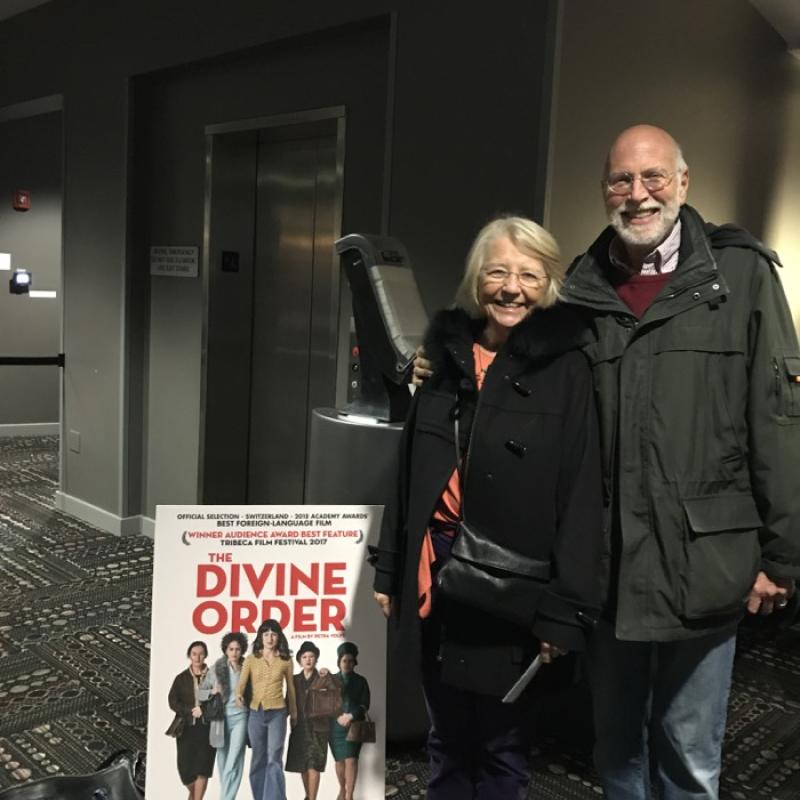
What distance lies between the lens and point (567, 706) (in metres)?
2.59

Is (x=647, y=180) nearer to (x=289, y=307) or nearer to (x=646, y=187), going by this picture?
(x=646, y=187)

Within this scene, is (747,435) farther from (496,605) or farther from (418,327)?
(418,327)

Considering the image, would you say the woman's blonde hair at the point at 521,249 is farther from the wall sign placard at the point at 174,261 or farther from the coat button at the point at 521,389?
the wall sign placard at the point at 174,261

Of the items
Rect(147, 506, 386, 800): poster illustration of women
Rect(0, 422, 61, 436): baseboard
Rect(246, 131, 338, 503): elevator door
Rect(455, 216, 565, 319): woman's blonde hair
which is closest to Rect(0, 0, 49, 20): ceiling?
Rect(246, 131, 338, 503): elevator door

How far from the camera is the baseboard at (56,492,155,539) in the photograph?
456 centimetres

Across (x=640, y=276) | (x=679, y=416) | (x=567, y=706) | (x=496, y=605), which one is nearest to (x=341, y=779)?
(x=496, y=605)

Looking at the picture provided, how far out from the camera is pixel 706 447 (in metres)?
1.55

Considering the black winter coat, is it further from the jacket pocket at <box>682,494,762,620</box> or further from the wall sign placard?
the wall sign placard

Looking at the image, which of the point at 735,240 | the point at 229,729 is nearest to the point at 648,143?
the point at 735,240

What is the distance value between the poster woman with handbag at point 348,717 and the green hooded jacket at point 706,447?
2.16 feet

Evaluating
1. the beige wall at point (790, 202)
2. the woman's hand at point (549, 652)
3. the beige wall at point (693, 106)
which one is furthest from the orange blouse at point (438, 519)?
the beige wall at point (790, 202)

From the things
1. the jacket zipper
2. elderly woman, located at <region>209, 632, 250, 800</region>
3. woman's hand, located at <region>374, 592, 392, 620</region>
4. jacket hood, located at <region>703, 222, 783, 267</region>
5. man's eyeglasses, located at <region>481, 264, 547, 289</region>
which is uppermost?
jacket hood, located at <region>703, 222, 783, 267</region>

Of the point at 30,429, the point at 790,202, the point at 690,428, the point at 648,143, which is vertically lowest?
the point at 30,429

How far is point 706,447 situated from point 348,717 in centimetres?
100
